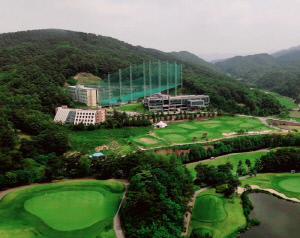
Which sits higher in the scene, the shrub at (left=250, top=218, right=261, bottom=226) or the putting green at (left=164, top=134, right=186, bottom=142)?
the putting green at (left=164, top=134, right=186, bottom=142)

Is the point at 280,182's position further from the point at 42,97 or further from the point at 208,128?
the point at 42,97

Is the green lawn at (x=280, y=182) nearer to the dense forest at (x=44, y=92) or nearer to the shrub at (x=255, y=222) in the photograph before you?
the shrub at (x=255, y=222)

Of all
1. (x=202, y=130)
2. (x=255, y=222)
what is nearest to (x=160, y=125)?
(x=202, y=130)

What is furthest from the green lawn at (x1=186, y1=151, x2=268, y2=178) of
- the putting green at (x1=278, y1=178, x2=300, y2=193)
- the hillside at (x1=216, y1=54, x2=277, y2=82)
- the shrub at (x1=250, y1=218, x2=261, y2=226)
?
the hillside at (x1=216, y1=54, x2=277, y2=82)

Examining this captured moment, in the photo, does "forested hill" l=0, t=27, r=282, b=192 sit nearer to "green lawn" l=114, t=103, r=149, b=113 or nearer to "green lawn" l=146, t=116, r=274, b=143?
"green lawn" l=146, t=116, r=274, b=143

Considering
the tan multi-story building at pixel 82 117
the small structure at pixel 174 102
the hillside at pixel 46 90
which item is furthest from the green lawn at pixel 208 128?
the tan multi-story building at pixel 82 117

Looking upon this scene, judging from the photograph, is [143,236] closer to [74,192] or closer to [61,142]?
[74,192]

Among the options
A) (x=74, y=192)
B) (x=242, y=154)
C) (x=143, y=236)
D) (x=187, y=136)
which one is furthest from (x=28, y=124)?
(x=242, y=154)
